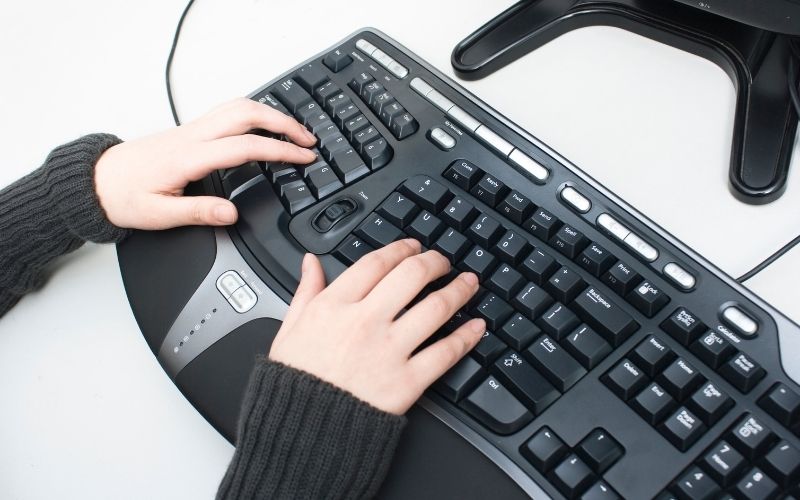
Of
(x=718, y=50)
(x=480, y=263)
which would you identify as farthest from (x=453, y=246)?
(x=718, y=50)

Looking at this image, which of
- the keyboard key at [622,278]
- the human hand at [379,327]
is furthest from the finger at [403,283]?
the keyboard key at [622,278]

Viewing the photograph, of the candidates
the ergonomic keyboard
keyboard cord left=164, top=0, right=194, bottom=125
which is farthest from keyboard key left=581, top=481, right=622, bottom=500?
keyboard cord left=164, top=0, right=194, bottom=125

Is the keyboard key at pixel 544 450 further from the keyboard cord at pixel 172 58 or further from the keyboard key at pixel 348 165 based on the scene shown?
the keyboard cord at pixel 172 58

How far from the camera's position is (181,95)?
2.09ft

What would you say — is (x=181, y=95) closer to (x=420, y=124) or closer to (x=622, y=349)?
(x=420, y=124)

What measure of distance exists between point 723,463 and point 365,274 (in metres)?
0.23

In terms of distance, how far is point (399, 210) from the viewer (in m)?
0.48

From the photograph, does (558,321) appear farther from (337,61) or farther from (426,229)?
(337,61)

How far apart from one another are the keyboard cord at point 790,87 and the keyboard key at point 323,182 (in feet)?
0.56

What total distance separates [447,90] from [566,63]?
12cm

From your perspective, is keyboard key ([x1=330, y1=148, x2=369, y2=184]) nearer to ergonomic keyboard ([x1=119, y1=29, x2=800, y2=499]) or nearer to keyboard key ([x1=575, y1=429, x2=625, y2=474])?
ergonomic keyboard ([x1=119, y1=29, x2=800, y2=499])

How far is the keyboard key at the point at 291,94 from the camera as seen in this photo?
548 millimetres

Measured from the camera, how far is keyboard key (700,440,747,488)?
37 cm

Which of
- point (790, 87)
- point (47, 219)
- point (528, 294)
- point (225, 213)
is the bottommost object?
point (47, 219)
